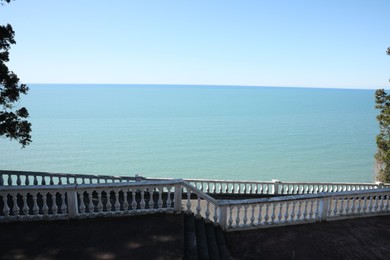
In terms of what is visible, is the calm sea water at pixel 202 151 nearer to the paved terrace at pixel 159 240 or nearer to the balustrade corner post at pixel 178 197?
the paved terrace at pixel 159 240

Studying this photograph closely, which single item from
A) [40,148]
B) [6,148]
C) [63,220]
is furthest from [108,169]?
[63,220]

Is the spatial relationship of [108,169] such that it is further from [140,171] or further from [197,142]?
[197,142]

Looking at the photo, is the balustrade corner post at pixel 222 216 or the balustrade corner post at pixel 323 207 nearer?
the balustrade corner post at pixel 222 216

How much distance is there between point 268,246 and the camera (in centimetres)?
746

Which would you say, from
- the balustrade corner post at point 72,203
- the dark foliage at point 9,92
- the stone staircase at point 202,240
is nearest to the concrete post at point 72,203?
the balustrade corner post at point 72,203

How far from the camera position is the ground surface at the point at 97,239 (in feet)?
19.4

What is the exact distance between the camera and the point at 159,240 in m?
6.49

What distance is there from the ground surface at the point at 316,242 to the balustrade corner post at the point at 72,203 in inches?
158

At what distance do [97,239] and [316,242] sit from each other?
552 centimetres

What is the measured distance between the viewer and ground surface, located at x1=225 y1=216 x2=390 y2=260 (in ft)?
23.4

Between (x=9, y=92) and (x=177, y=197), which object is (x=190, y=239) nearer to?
(x=177, y=197)

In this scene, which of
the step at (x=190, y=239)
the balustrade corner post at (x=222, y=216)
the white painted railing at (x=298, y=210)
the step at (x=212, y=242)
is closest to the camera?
the step at (x=190, y=239)

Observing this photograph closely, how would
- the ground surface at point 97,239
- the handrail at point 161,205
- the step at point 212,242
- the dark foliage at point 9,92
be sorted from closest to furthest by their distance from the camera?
the ground surface at point 97,239 < the step at point 212,242 < the handrail at point 161,205 < the dark foliage at point 9,92

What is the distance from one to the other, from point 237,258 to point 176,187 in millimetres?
2304
